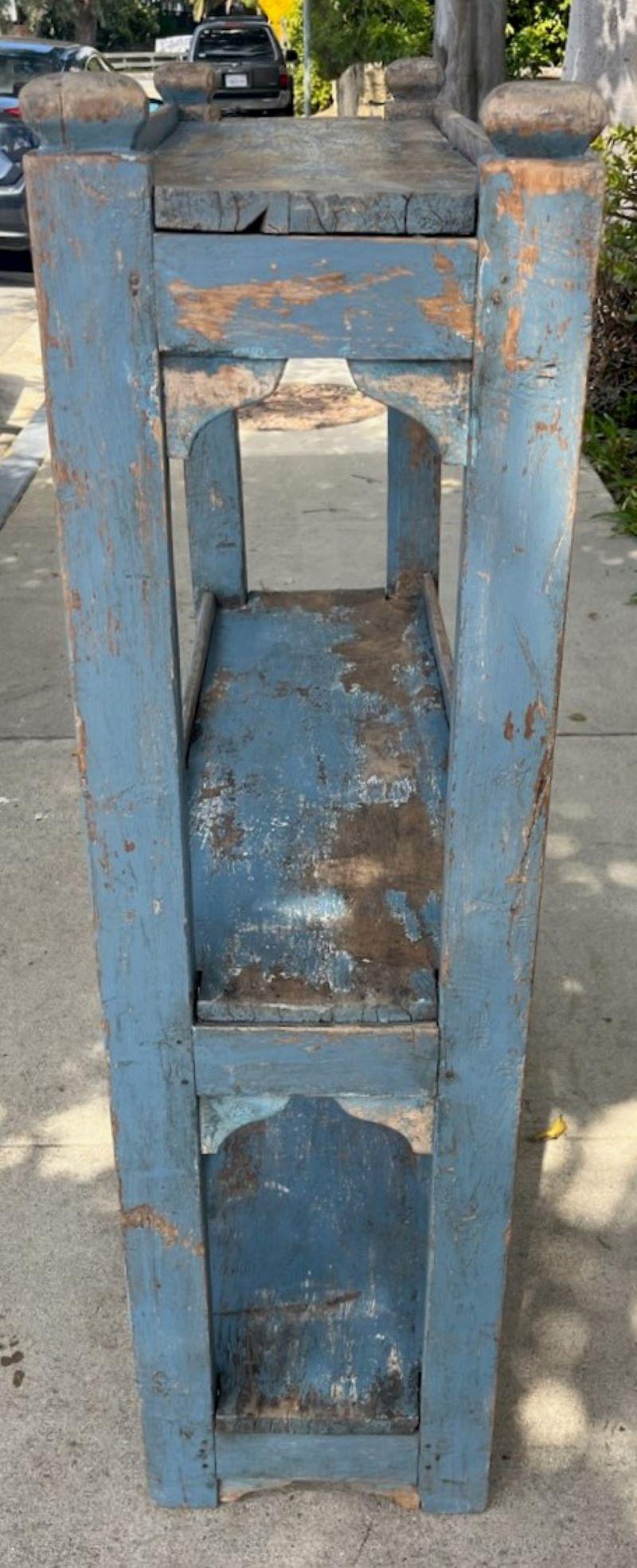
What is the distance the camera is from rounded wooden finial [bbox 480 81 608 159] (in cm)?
126

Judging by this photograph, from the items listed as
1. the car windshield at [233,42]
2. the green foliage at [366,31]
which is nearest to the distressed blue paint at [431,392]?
the green foliage at [366,31]

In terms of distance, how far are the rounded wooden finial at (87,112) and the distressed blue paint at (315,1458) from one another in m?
1.69

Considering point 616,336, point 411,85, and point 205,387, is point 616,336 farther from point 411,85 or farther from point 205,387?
point 205,387

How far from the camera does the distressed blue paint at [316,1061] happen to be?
174 centimetres

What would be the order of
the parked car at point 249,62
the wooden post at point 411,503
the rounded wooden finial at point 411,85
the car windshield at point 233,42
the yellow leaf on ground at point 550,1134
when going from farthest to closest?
the car windshield at point 233,42 → the parked car at point 249,62 → the wooden post at point 411,503 → the yellow leaf on ground at point 550,1134 → the rounded wooden finial at point 411,85

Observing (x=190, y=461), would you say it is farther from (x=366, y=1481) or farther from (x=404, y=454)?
(x=366, y=1481)

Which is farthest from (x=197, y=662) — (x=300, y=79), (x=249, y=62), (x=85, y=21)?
(x=85, y=21)

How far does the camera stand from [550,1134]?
2.87 metres

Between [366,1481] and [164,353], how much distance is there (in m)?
1.62

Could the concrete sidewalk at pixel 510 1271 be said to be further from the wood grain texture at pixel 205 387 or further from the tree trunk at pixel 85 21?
the tree trunk at pixel 85 21

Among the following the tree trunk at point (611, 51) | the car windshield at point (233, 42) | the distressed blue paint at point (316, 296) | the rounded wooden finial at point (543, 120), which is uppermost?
the rounded wooden finial at point (543, 120)

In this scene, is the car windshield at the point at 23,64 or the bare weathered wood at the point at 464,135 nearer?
the bare weathered wood at the point at 464,135

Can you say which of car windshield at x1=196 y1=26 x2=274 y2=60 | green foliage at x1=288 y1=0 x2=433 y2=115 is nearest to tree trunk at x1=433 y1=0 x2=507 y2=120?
green foliage at x1=288 y1=0 x2=433 y2=115

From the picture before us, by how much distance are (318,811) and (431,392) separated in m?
1.09
